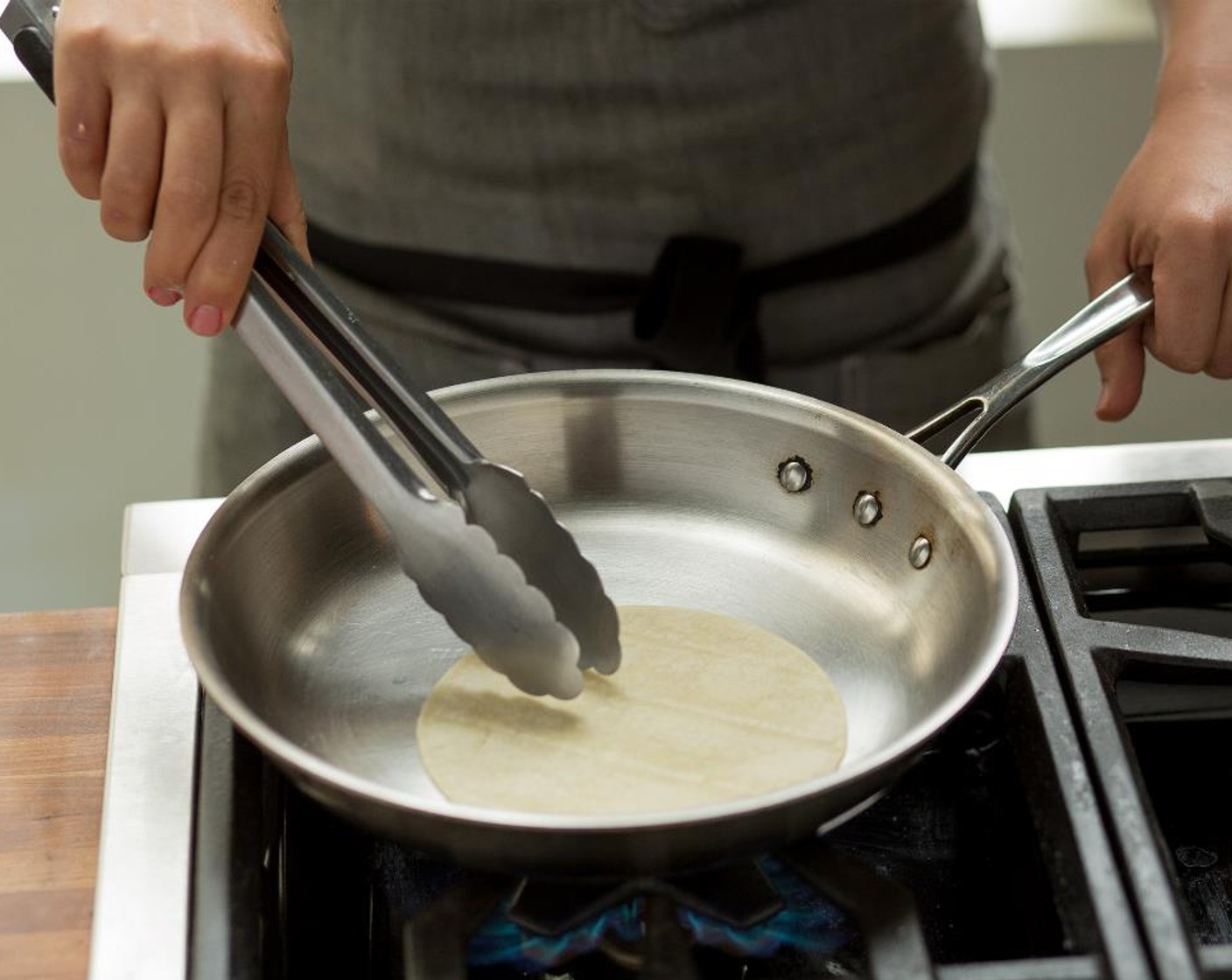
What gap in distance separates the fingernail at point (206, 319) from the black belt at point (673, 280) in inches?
12.0

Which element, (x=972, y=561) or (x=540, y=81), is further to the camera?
(x=540, y=81)

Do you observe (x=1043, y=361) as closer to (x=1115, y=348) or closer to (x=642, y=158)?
(x=1115, y=348)

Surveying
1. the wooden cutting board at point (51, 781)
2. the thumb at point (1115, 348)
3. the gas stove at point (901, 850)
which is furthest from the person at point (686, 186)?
the wooden cutting board at point (51, 781)

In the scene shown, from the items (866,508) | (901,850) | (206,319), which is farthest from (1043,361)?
(206,319)

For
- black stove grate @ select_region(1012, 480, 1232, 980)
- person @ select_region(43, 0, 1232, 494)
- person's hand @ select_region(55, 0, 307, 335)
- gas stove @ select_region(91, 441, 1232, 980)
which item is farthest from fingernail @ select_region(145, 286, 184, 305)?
black stove grate @ select_region(1012, 480, 1232, 980)

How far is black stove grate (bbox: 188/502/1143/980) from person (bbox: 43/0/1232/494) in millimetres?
244

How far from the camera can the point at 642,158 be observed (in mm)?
799

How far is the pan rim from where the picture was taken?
41cm

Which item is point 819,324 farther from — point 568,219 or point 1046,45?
point 1046,45

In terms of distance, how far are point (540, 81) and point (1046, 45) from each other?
37.7 inches

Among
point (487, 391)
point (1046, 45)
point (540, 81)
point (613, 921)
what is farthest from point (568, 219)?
point (1046, 45)

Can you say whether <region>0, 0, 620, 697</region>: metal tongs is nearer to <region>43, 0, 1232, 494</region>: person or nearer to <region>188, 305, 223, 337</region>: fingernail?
<region>188, 305, 223, 337</region>: fingernail

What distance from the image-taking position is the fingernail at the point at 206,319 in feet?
1.75

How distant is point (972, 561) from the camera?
546 mm
